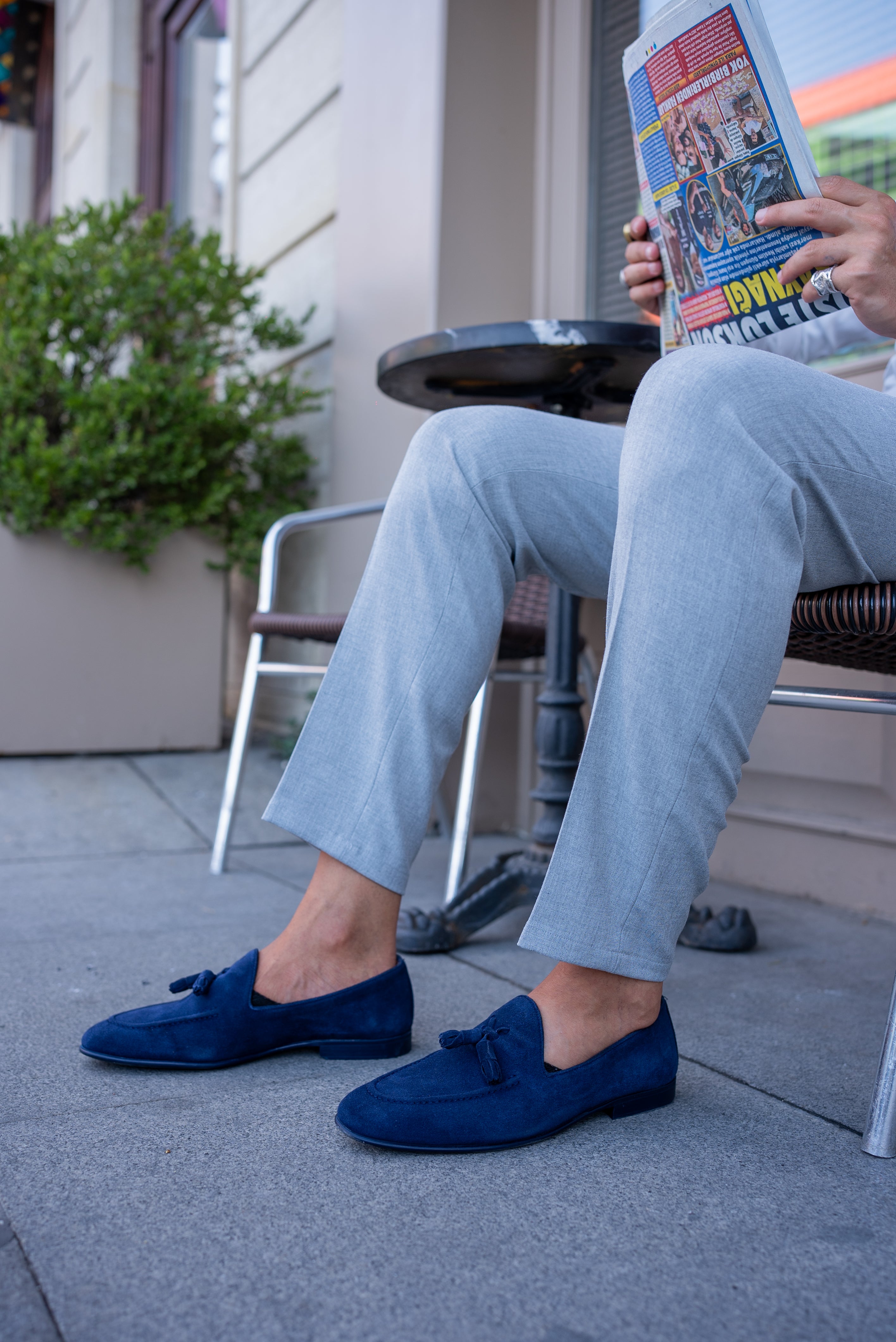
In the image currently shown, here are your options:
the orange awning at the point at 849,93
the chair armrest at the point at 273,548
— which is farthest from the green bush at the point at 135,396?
the orange awning at the point at 849,93

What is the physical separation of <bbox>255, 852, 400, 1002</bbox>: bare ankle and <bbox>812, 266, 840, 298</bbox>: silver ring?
0.65 m

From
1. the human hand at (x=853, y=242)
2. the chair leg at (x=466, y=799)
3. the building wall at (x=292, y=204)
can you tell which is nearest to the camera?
the human hand at (x=853, y=242)

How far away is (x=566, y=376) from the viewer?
1497 mm

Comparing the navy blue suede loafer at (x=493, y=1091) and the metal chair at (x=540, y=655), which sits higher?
the metal chair at (x=540, y=655)

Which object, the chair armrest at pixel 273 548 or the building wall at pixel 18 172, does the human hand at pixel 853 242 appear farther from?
the building wall at pixel 18 172

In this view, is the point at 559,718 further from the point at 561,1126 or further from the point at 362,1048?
the point at 561,1126

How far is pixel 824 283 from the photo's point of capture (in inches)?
34.6

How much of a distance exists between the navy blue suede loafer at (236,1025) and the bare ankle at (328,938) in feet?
0.03

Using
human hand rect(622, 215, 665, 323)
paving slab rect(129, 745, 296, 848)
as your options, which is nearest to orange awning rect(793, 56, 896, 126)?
human hand rect(622, 215, 665, 323)

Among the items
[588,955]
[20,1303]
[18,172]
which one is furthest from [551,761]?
[18,172]

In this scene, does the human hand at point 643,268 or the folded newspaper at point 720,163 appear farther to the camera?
the human hand at point 643,268

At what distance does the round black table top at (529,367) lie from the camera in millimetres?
1338

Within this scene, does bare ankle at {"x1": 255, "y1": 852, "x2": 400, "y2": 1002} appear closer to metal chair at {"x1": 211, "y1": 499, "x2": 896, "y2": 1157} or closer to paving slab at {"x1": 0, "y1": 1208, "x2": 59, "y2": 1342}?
paving slab at {"x1": 0, "y1": 1208, "x2": 59, "y2": 1342}

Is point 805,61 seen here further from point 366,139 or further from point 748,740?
point 748,740
